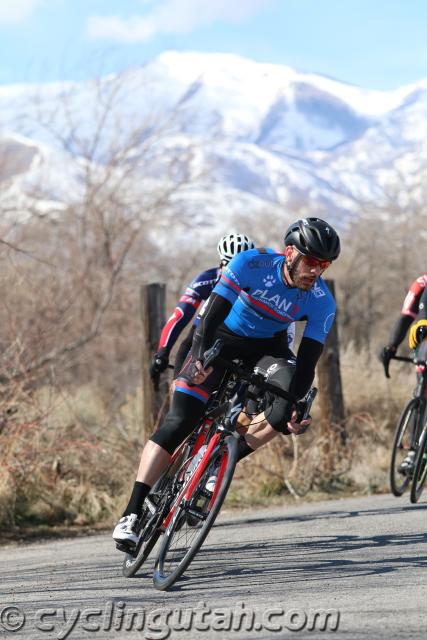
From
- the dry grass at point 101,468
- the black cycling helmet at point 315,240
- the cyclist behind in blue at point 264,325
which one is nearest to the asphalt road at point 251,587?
the cyclist behind in blue at point 264,325

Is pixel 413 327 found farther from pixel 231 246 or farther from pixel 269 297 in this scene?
pixel 269 297

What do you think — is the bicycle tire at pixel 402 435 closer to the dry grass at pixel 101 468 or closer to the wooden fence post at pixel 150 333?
the dry grass at pixel 101 468

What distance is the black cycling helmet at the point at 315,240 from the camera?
5785 millimetres

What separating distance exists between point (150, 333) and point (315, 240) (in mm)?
4460

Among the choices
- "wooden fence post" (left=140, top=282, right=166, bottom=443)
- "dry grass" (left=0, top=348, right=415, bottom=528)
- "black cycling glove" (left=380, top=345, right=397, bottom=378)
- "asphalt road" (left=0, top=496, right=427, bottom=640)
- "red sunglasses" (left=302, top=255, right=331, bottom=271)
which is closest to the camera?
"asphalt road" (left=0, top=496, right=427, bottom=640)

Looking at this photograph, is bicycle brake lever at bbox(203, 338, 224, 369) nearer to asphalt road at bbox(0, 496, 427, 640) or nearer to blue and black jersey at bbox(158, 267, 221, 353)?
asphalt road at bbox(0, 496, 427, 640)

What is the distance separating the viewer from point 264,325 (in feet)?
20.5

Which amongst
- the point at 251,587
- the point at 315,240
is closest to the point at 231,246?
the point at 315,240

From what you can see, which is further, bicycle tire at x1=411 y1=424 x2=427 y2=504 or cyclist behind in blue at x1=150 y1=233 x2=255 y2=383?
bicycle tire at x1=411 y1=424 x2=427 y2=504

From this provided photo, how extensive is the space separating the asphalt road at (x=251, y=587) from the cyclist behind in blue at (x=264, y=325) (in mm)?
581

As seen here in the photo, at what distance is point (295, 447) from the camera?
10.3m

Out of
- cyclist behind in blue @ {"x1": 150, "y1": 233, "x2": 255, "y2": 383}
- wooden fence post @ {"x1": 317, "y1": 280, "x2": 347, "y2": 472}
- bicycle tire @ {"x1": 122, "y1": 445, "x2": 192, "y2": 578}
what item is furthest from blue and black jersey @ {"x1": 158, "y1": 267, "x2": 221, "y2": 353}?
wooden fence post @ {"x1": 317, "y1": 280, "x2": 347, "y2": 472}

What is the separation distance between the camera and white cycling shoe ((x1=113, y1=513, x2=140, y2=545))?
19.0 feet

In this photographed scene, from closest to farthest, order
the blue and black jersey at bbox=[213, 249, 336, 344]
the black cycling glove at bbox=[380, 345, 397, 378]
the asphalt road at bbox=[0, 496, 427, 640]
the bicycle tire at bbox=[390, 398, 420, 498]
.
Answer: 1. the asphalt road at bbox=[0, 496, 427, 640]
2. the blue and black jersey at bbox=[213, 249, 336, 344]
3. the bicycle tire at bbox=[390, 398, 420, 498]
4. the black cycling glove at bbox=[380, 345, 397, 378]
